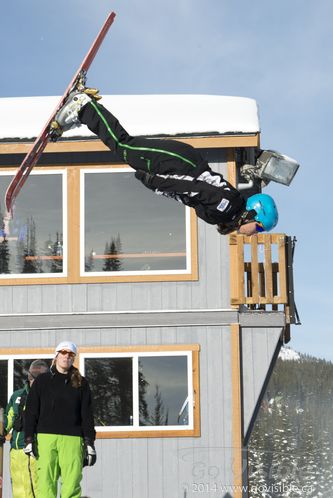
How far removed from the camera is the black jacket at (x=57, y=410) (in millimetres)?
9297

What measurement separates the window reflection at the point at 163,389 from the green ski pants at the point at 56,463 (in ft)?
16.1

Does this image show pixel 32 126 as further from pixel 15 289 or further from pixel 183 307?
pixel 183 307

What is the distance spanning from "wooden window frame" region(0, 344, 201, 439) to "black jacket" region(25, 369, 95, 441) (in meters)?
4.72

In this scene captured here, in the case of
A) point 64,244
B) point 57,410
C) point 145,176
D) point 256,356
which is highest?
point 64,244

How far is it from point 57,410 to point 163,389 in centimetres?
503

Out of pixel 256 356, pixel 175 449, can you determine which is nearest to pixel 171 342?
pixel 256 356

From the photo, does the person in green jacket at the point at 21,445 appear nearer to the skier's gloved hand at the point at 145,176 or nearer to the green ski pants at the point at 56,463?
the green ski pants at the point at 56,463

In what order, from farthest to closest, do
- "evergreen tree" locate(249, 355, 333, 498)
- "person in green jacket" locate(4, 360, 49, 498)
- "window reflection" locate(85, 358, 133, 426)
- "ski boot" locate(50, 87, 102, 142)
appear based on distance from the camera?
"evergreen tree" locate(249, 355, 333, 498), "window reflection" locate(85, 358, 133, 426), "person in green jacket" locate(4, 360, 49, 498), "ski boot" locate(50, 87, 102, 142)

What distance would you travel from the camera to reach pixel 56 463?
9.34m

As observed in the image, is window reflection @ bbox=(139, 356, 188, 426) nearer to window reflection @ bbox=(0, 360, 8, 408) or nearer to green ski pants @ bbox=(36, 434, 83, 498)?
window reflection @ bbox=(0, 360, 8, 408)

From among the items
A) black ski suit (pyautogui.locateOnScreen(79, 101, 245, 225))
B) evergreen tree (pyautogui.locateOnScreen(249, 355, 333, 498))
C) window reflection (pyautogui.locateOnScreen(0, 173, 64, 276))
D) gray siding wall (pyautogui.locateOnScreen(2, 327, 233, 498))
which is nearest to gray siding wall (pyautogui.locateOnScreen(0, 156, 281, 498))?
gray siding wall (pyautogui.locateOnScreen(2, 327, 233, 498))

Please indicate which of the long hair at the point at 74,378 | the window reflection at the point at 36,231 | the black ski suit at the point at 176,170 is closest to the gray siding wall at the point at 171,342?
the window reflection at the point at 36,231

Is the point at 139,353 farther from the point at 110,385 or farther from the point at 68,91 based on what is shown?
the point at 68,91

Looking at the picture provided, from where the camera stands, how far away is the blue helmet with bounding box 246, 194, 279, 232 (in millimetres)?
8797
